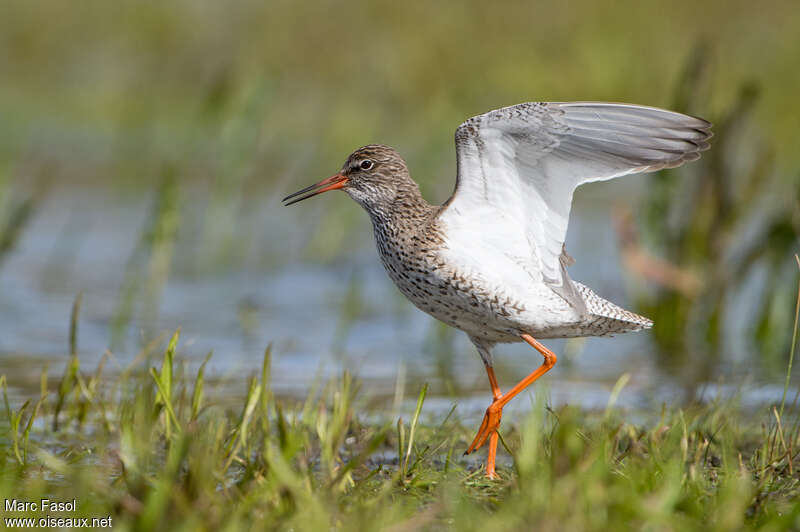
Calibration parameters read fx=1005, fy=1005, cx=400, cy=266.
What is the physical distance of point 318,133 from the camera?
1476cm

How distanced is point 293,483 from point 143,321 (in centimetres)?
523

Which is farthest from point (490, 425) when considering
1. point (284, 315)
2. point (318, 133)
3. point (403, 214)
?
point (318, 133)

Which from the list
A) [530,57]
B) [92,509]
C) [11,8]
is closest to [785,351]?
[92,509]

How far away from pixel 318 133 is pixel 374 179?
957cm

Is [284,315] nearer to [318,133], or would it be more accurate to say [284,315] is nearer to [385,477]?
[385,477]

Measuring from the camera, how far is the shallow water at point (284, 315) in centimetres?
698

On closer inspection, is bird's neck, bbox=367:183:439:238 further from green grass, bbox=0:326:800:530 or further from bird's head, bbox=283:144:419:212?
green grass, bbox=0:326:800:530

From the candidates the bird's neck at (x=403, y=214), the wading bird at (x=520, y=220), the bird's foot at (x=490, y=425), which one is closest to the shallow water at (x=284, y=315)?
the bird's foot at (x=490, y=425)

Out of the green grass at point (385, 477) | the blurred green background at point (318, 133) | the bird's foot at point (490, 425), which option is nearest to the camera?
the green grass at point (385, 477)

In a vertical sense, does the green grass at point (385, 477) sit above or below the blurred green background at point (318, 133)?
below

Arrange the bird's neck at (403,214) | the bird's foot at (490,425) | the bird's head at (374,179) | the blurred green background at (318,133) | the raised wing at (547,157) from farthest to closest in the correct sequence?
the blurred green background at (318,133) < the bird's head at (374,179) < the bird's neck at (403,214) < the bird's foot at (490,425) < the raised wing at (547,157)

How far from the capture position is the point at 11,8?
1689 cm

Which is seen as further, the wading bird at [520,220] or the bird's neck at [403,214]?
the bird's neck at [403,214]

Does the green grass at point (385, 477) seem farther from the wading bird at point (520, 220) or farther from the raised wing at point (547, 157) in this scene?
the raised wing at point (547, 157)
